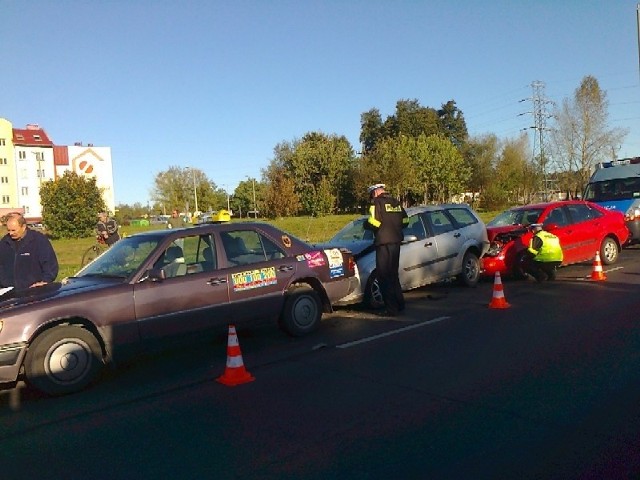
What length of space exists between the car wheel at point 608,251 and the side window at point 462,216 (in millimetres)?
3750

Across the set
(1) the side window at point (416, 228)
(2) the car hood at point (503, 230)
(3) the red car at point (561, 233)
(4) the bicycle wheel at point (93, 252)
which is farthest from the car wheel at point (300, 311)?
(4) the bicycle wheel at point (93, 252)

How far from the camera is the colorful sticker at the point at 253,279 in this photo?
22.6 ft

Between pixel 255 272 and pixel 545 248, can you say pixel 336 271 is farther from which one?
pixel 545 248

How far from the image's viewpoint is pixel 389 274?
8.53 m

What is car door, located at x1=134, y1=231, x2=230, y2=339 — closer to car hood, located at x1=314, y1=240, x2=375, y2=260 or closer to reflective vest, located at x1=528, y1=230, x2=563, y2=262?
car hood, located at x1=314, y1=240, x2=375, y2=260

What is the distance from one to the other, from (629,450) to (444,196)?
56.0 meters

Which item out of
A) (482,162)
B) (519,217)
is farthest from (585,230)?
(482,162)

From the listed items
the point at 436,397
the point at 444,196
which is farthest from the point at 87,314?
the point at 444,196

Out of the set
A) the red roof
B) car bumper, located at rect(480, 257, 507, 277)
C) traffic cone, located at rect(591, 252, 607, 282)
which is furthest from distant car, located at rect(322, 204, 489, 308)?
the red roof

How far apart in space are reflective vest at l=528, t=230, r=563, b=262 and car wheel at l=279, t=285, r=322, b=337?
519 centimetres

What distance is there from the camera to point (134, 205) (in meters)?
112

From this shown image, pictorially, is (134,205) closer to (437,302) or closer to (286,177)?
(286,177)

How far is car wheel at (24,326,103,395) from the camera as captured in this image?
5.42 metres

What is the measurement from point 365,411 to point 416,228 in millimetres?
6215
